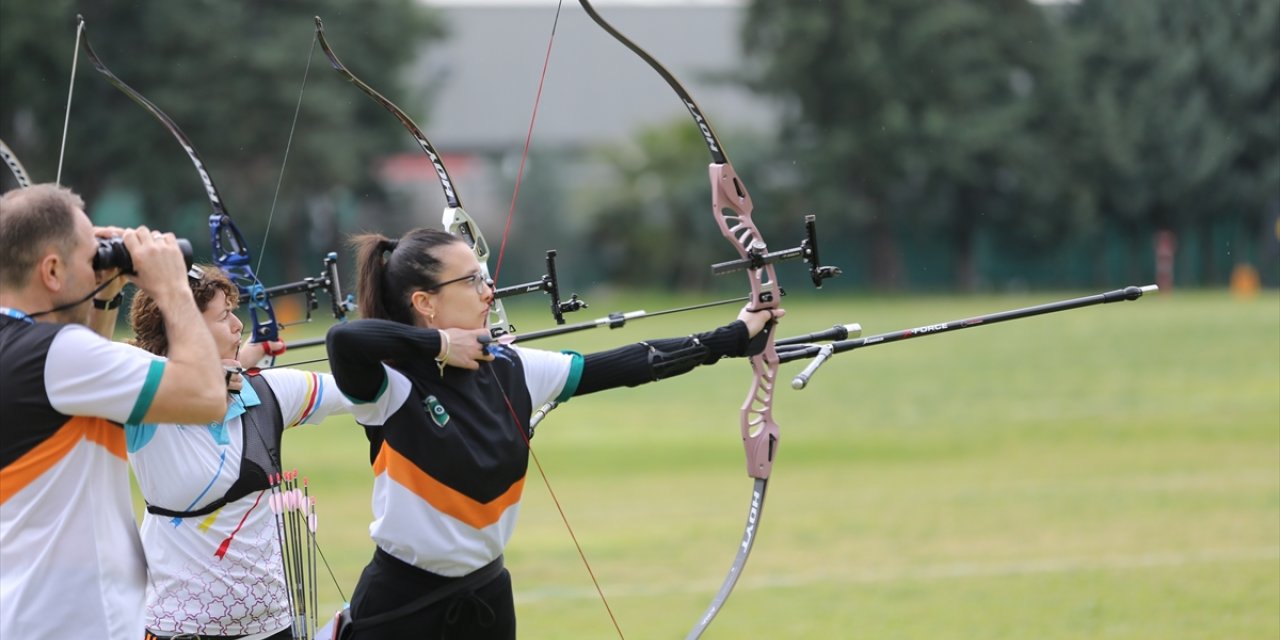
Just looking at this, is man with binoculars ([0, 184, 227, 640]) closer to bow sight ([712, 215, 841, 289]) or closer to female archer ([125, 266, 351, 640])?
female archer ([125, 266, 351, 640])

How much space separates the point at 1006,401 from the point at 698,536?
879 cm

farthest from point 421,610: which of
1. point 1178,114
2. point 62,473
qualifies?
point 1178,114

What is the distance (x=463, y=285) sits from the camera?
3.52 meters

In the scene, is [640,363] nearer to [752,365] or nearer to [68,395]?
[752,365]

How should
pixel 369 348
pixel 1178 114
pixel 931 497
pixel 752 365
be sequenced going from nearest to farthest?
pixel 369 348 < pixel 752 365 < pixel 931 497 < pixel 1178 114

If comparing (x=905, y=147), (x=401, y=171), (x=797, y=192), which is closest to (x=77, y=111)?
(x=401, y=171)

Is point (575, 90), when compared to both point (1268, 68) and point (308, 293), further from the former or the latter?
point (308, 293)

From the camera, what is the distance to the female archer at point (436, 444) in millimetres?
3318

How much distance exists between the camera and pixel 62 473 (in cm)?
281

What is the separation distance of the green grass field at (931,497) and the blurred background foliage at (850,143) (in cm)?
1222

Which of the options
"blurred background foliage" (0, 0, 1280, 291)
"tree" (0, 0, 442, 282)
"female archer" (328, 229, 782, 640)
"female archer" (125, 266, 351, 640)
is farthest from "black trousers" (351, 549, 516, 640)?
"blurred background foliage" (0, 0, 1280, 291)

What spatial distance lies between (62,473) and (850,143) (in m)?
33.9

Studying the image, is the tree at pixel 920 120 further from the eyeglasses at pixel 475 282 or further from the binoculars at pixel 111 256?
the binoculars at pixel 111 256

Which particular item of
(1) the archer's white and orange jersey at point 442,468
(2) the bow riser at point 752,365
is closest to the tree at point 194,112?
(2) the bow riser at point 752,365
